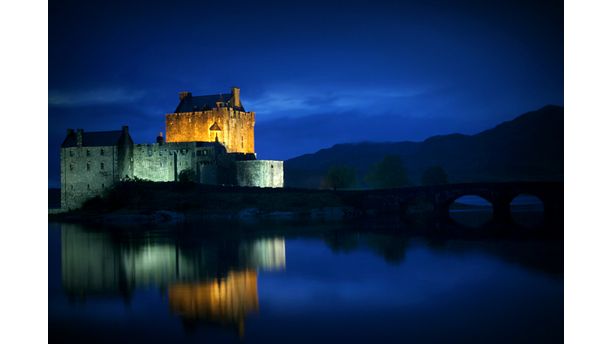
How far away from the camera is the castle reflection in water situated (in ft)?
47.8

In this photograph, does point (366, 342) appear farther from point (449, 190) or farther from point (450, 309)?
point (449, 190)

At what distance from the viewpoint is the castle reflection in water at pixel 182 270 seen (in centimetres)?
1458

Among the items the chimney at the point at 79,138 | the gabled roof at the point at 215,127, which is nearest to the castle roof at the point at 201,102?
the gabled roof at the point at 215,127

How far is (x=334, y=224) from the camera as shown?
3991cm

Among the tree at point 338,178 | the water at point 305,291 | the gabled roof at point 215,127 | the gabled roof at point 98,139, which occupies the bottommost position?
the water at point 305,291

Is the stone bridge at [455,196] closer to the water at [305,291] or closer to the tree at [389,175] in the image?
the tree at [389,175]

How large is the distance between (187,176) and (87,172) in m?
8.67

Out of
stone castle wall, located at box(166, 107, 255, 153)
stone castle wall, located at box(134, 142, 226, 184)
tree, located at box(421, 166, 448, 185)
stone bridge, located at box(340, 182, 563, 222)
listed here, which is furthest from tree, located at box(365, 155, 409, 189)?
stone castle wall, located at box(134, 142, 226, 184)

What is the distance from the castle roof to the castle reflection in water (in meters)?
31.2

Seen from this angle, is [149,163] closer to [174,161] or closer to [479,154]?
[174,161]

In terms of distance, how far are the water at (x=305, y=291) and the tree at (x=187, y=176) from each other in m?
23.1

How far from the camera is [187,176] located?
174 ft
